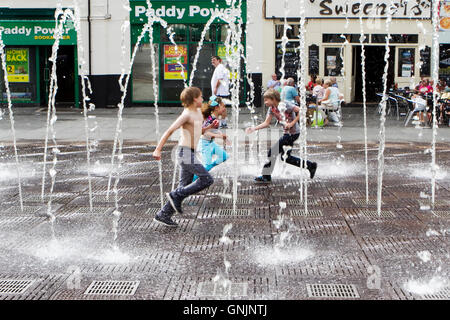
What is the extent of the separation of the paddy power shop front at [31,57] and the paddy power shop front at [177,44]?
2.51 meters

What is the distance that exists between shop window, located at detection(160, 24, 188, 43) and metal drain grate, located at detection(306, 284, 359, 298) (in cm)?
1913

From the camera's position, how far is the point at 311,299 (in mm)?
4598

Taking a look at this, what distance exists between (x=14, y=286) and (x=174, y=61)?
1896 cm

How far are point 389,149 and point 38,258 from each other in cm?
888

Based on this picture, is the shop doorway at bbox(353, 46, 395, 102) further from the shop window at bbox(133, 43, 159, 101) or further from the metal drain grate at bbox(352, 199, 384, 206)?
the metal drain grate at bbox(352, 199, 384, 206)

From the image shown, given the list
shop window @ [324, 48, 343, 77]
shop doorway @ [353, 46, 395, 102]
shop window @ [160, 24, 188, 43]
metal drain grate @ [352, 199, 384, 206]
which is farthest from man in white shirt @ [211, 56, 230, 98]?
shop doorway @ [353, 46, 395, 102]

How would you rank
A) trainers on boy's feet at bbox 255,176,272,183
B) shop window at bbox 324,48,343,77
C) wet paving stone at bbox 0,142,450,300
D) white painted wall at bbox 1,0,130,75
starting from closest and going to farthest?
wet paving stone at bbox 0,142,450,300 → trainers on boy's feet at bbox 255,176,272,183 → white painted wall at bbox 1,0,130,75 → shop window at bbox 324,48,343,77

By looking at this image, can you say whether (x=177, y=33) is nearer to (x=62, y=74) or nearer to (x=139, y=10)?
(x=139, y=10)

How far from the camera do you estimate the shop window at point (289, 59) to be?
23.2 metres

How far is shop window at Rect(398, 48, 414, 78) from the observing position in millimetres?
23562

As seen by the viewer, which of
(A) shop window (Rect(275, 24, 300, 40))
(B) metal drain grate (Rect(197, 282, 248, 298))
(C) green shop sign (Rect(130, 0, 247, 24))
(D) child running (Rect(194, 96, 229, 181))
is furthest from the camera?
(A) shop window (Rect(275, 24, 300, 40))

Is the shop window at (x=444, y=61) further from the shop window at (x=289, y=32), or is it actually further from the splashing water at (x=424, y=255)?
the splashing water at (x=424, y=255)

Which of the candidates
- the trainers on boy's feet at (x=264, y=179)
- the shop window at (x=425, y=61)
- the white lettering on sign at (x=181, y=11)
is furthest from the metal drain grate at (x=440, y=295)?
the shop window at (x=425, y=61)
